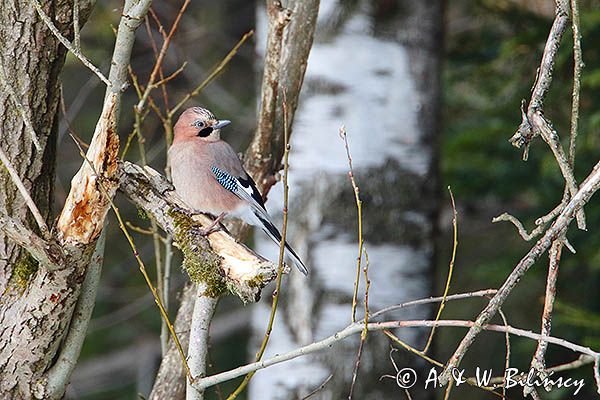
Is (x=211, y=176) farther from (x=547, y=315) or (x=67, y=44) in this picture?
(x=547, y=315)

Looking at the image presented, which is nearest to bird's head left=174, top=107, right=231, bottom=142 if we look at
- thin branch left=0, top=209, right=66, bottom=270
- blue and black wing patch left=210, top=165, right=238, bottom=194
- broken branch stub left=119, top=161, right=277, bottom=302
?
blue and black wing patch left=210, top=165, right=238, bottom=194

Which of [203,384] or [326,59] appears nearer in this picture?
[203,384]

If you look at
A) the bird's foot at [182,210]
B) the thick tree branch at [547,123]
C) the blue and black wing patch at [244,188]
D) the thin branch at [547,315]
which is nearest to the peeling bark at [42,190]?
the bird's foot at [182,210]

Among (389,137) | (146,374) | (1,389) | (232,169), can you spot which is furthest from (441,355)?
(1,389)

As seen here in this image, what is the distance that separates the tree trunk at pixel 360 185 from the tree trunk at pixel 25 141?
162cm

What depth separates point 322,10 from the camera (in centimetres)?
463

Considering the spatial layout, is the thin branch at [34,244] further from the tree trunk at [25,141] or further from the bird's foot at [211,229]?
the bird's foot at [211,229]

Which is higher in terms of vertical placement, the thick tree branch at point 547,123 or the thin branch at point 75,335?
the thick tree branch at point 547,123

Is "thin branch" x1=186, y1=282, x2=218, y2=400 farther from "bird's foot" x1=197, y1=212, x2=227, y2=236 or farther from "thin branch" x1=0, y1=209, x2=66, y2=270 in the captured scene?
"thin branch" x1=0, y1=209, x2=66, y2=270

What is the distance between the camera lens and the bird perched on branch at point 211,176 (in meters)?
3.55

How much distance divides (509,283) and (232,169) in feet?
4.80

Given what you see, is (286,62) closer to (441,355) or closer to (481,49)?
(481,49)

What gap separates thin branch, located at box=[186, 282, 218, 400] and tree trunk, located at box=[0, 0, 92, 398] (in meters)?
0.49

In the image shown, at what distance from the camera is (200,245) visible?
2.88 meters
